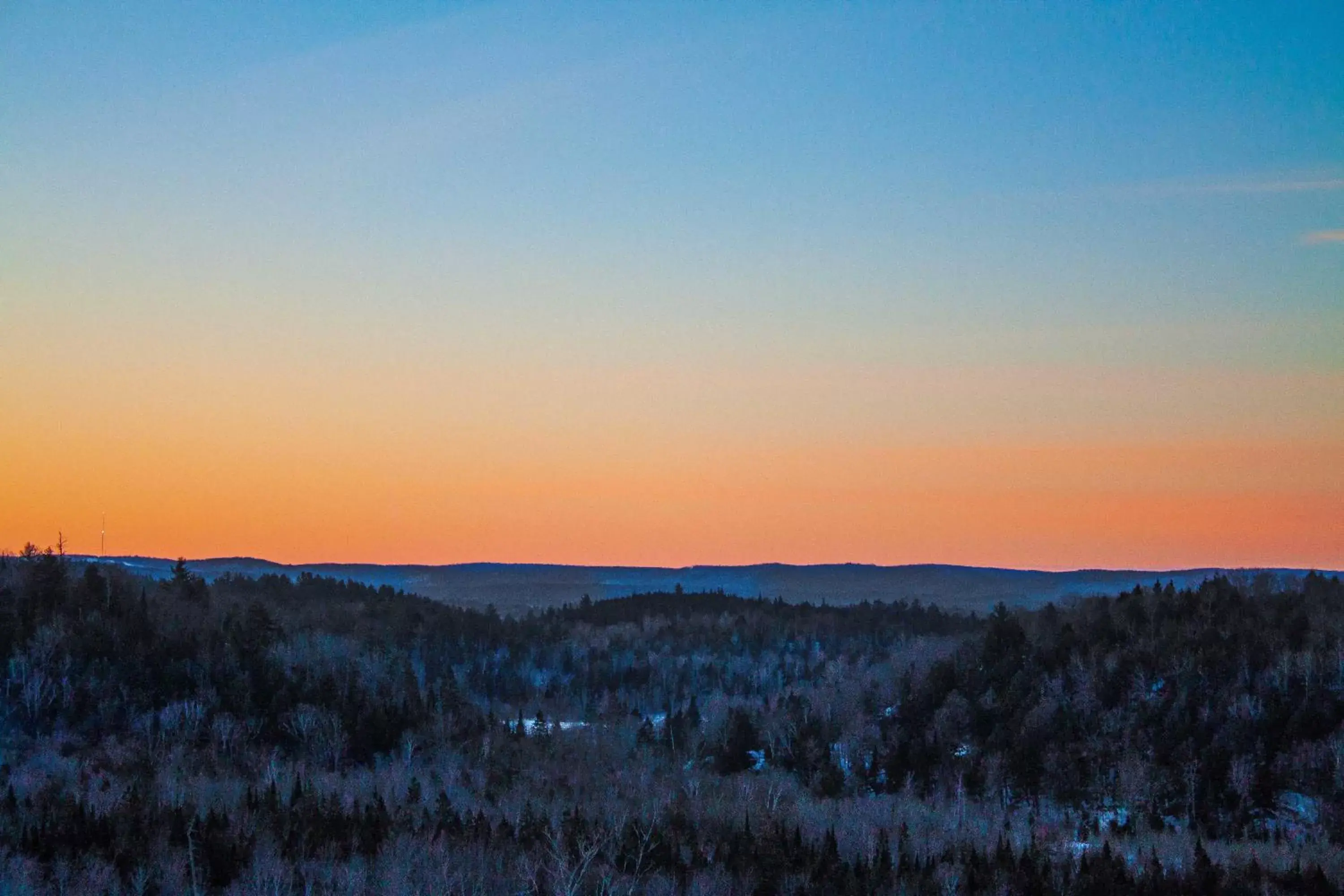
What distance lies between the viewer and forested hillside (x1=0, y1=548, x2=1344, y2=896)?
7700 centimetres

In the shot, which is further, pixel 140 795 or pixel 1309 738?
pixel 1309 738

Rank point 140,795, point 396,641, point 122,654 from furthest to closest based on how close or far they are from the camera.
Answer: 1. point 396,641
2. point 122,654
3. point 140,795

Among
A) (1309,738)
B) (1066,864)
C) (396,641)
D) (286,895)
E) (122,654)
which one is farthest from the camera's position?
(396,641)

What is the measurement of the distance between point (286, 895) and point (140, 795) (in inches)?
1116

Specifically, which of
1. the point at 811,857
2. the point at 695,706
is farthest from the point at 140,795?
the point at 695,706

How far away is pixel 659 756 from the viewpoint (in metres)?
138

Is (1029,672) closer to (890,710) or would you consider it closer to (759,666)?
(890,710)

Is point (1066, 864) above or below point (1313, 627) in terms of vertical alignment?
below

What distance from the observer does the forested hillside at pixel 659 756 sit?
77000 millimetres

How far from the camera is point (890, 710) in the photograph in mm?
151250

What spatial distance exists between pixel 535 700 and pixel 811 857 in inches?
3841

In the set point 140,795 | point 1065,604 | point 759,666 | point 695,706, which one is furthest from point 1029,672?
point 140,795

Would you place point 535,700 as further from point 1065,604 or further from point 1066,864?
point 1066,864

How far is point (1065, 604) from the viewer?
168625mm
